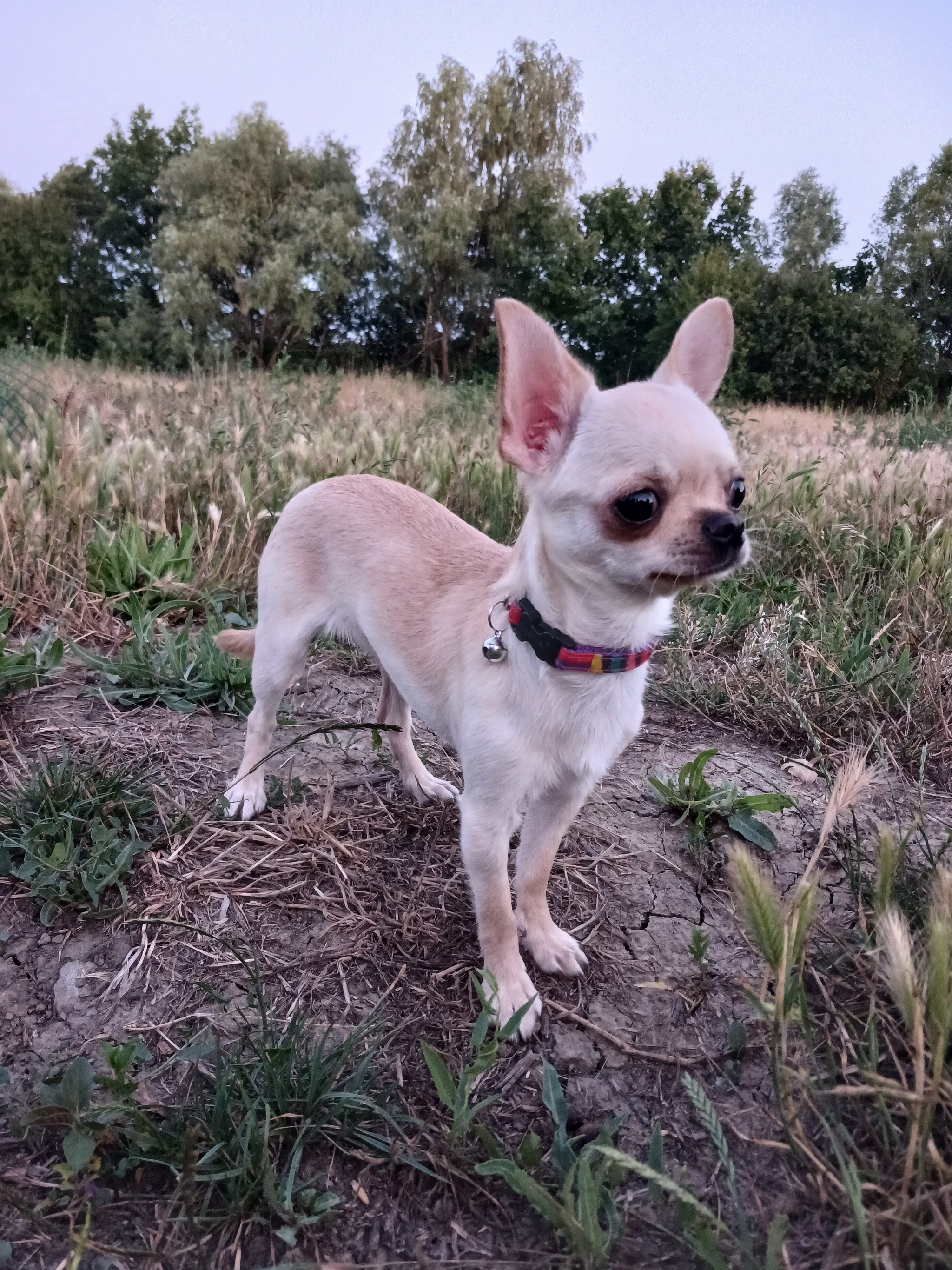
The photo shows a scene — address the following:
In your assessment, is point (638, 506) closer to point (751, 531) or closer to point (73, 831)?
point (73, 831)

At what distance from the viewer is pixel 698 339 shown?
6.09 ft

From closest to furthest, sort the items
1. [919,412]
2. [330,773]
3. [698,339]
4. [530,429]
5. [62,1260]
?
[62,1260] → [530,429] → [698,339] → [330,773] → [919,412]

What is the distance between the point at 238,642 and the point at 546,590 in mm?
1404

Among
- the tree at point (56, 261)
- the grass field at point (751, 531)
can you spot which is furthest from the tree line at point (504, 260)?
the grass field at point (751, 531)

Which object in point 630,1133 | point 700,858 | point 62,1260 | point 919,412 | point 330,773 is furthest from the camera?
point 919,412

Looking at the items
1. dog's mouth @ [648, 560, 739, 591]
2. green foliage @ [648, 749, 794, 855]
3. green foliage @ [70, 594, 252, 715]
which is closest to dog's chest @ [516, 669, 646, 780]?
dog's mouth @ [648, 560, 739, 591]

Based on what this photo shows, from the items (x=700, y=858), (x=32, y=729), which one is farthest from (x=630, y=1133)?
(x=32, y=729)

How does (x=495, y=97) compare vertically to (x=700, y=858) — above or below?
above

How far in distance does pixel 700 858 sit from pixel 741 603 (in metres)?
1.65

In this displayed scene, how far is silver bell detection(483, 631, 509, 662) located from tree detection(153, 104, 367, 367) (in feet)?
63.7

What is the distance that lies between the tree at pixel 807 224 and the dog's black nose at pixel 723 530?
2570 cm

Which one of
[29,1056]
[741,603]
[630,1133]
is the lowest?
[29,1056]

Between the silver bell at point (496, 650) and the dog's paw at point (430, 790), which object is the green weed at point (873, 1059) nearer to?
the silver bell at point (496, 650)

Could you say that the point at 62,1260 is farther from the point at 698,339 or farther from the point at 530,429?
the point at 698,339
